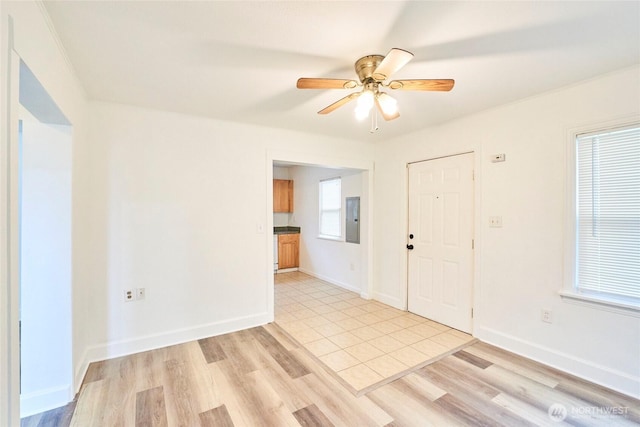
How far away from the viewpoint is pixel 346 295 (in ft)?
14.4

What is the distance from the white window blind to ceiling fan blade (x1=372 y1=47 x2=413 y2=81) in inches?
70.1

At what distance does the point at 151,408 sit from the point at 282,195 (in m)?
4.84

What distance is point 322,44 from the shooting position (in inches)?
66.4

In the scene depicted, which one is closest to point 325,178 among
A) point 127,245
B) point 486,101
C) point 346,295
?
point 346,295

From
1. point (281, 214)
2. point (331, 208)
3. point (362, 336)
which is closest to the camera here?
point (362, 336)

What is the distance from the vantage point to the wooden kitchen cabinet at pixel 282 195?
6332mm

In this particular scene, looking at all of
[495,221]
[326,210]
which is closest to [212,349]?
[495,221]

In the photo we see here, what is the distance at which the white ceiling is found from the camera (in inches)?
55.7

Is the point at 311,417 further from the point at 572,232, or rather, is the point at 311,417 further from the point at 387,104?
the point at 572,232

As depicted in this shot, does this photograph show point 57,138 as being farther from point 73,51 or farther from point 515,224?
point 515,224

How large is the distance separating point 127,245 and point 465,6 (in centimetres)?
314

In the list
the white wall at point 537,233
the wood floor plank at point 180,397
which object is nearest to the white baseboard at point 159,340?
the wood floor plank at point 180,397

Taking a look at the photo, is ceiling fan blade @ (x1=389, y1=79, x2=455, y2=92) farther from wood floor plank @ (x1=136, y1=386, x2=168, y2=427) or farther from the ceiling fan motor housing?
wood floor plank @ (x1=136, y1=386, x2=168, y2=427)

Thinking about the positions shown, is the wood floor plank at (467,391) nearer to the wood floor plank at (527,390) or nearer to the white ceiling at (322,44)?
the wood floor plank at (527,390)
